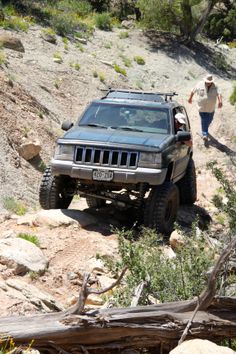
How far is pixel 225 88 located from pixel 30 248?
60.4 feet

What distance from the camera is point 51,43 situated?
24.4m

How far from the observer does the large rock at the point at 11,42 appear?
20766 millimetres

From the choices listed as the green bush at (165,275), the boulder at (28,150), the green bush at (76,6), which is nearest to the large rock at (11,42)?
the boulder at (28,150)

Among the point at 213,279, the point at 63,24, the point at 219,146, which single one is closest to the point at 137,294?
the point at 213,279

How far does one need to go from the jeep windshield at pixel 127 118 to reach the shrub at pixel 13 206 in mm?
1683

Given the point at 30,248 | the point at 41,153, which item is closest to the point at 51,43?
the point at 41,153

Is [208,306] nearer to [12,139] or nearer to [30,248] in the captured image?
[30,248]

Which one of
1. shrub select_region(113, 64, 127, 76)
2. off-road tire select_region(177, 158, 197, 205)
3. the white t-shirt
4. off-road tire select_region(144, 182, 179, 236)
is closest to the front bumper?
off-road tire select_region(144, 182, 179, 236)

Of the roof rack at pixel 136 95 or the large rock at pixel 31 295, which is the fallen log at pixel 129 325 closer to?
the large rock at pixel 31 295

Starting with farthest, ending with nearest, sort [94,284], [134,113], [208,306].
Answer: [134,113], [94,284], [208,306]

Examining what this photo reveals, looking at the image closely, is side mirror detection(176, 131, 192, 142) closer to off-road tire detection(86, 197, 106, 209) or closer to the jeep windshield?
the jeep windshield

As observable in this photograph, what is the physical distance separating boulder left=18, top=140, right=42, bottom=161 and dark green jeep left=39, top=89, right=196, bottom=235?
296cm

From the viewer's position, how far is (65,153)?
377 inches

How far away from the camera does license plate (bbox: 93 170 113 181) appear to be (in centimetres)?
919
